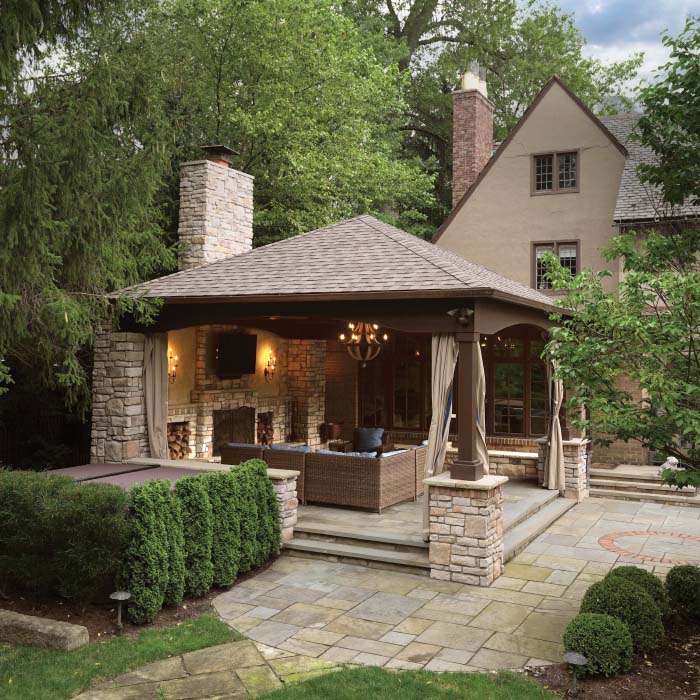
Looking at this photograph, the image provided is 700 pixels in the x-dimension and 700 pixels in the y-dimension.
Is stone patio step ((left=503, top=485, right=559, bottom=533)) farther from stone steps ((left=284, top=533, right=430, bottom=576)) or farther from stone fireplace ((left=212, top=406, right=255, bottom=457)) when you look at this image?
stone fireplace ((left=212, top=406, right=255, bottom=457))

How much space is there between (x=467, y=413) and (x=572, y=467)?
5387 mm

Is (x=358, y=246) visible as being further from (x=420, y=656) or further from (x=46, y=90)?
(x=420, y=656)

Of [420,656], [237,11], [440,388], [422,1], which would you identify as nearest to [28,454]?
[440,388]

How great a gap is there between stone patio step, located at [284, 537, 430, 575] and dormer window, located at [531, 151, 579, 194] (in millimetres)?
11611

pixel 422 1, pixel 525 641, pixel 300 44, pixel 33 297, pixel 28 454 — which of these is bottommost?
pixel 525 641

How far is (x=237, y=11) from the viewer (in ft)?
56.4

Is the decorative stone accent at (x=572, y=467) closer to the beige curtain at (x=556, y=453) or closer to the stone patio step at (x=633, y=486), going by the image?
the beige curtain at (x=556, y=453)

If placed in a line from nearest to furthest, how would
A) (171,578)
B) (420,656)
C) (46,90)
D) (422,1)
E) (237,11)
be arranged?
(420,656) → (171,578) → (46,90) → (237,11) → (422,1)

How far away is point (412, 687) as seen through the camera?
211 inches

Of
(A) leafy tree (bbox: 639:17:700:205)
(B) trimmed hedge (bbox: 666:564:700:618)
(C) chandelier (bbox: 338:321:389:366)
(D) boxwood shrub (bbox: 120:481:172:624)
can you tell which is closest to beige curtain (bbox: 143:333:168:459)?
(C) chandelier (bbox: 338:321:389:366)

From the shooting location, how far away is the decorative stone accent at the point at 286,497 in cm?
895

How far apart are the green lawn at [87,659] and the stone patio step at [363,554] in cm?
233

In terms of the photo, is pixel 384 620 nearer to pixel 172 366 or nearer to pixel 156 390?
pixel 156 390

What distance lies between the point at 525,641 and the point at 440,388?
3124mm
